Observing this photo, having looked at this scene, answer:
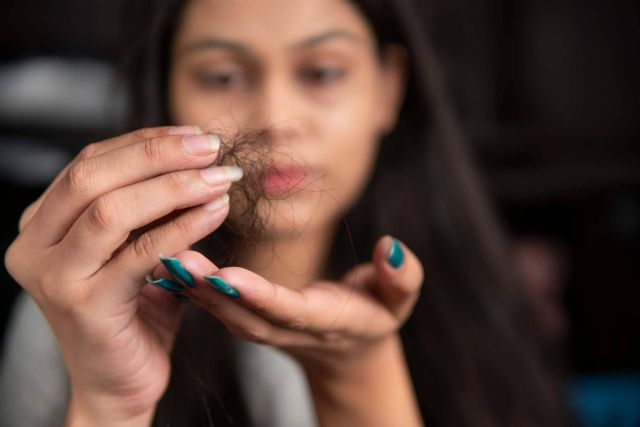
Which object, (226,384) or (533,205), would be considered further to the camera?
(533,205)

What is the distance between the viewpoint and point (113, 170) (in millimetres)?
255

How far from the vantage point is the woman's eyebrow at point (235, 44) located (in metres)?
0.46

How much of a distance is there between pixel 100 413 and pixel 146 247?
10cm

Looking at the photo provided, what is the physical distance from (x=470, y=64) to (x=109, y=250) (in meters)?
0.93

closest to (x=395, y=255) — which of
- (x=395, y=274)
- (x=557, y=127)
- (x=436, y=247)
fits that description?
(x=395, y=274)

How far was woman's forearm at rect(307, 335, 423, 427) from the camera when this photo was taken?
14.8 inches

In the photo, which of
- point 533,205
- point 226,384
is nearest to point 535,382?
point 226,384

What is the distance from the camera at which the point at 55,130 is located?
91 centimetres

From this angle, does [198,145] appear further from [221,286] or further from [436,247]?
[436,247]

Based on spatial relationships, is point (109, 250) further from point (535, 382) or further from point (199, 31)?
point (535, 382)

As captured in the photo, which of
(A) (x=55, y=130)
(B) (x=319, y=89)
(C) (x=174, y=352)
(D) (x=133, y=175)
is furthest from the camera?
(A) (x=55, y=130)

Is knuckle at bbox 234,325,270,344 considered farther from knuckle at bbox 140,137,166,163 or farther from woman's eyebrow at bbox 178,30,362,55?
woman's eyebrow at bbox 178,30,362,55

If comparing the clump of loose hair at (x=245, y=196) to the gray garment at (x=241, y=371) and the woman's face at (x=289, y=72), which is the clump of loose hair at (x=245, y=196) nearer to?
the woman's face at (x=289, y=72)

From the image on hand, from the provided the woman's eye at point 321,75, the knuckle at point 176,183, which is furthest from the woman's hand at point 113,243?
the woman's eye at point 321,75
